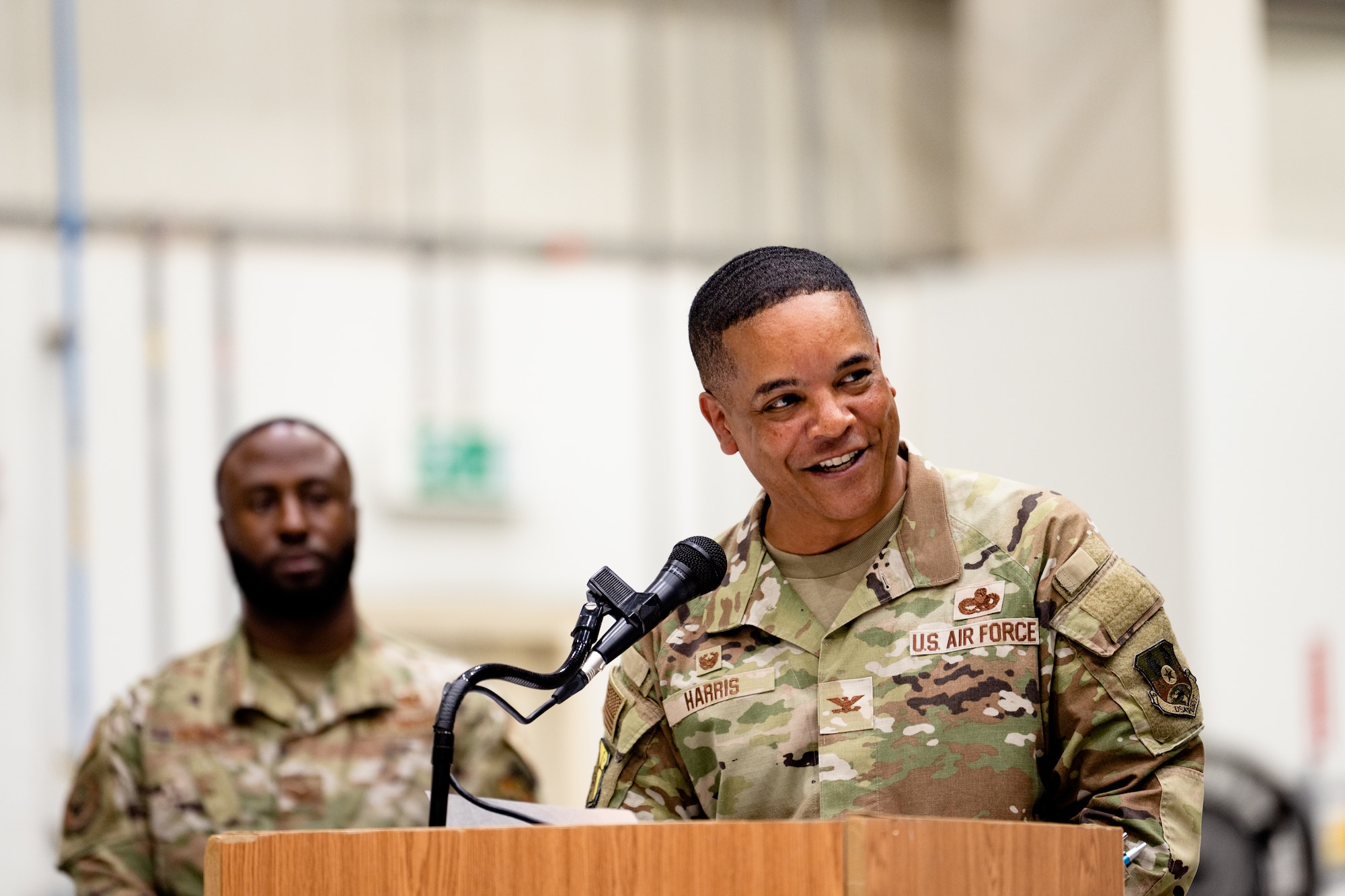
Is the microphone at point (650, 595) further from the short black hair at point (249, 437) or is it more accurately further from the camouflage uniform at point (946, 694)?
the short black hair at point (249, 437)

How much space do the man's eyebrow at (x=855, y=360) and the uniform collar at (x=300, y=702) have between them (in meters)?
1.42

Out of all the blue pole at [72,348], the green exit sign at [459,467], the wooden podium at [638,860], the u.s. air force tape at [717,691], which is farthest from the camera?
the green exit sign at [459,467]

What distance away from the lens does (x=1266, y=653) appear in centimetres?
515

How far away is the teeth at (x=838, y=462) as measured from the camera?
1.88 m

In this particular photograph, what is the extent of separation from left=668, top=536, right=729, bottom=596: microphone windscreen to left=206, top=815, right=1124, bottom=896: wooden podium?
1.14 ft

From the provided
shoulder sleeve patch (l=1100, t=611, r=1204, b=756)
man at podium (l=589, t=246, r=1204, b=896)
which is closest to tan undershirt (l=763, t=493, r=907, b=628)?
man at podium (l=589, t=246, r=1204, b=896)

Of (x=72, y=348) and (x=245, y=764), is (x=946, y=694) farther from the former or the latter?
(x=72, y=348)

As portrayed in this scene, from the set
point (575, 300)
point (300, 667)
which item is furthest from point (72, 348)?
point (300, 667)

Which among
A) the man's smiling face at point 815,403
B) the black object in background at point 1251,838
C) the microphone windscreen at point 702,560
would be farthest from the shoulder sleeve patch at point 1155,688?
the black object in background at point 1251,838

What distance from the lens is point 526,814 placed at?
1.66m

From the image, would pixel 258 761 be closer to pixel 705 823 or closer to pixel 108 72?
pixel 705 823

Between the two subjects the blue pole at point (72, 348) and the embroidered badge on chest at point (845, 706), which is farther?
the blue pole at point (72, 348)

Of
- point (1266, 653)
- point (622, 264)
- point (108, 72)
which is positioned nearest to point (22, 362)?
point (108, 72)

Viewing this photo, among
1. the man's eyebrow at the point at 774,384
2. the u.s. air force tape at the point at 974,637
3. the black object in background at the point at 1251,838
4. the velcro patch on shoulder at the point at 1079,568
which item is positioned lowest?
the black object in background at the point at 1251,838
